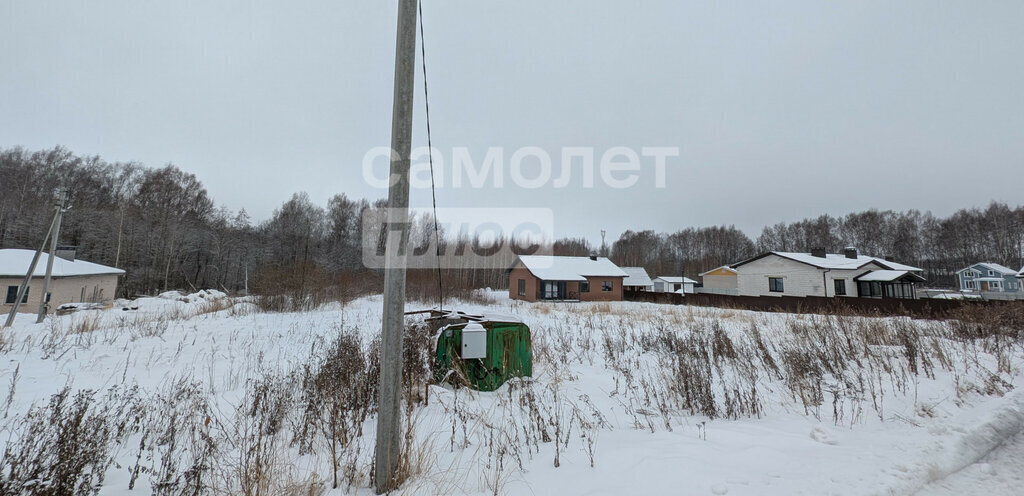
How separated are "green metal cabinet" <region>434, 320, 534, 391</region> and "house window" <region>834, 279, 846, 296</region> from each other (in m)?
32.7

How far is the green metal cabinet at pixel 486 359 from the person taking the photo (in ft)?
16.3

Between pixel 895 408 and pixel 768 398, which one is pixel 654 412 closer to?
pixel 768 398

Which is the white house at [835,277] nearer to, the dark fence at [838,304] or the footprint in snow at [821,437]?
the dark fence at [838,304]

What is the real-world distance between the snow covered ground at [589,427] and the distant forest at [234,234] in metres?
12.0

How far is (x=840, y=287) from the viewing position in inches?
1059

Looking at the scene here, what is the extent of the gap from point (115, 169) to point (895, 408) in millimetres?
59782

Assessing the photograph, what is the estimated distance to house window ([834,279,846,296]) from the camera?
26766 mm

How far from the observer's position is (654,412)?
443cm

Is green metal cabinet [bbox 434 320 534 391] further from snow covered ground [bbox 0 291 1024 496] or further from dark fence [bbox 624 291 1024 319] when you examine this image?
dark fence [bbox 624 291 1024 319]

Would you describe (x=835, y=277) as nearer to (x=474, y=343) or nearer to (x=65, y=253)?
(x=474, y=343)

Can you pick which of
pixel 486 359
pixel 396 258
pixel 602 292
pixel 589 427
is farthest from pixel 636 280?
pixel 396 258

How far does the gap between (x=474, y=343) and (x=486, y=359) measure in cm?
70

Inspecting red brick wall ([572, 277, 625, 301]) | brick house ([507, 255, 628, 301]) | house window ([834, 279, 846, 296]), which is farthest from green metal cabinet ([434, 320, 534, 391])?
house window ([834, 279, 846, 296])

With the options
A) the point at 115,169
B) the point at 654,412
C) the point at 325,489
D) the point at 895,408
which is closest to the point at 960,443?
the point at 895,408
